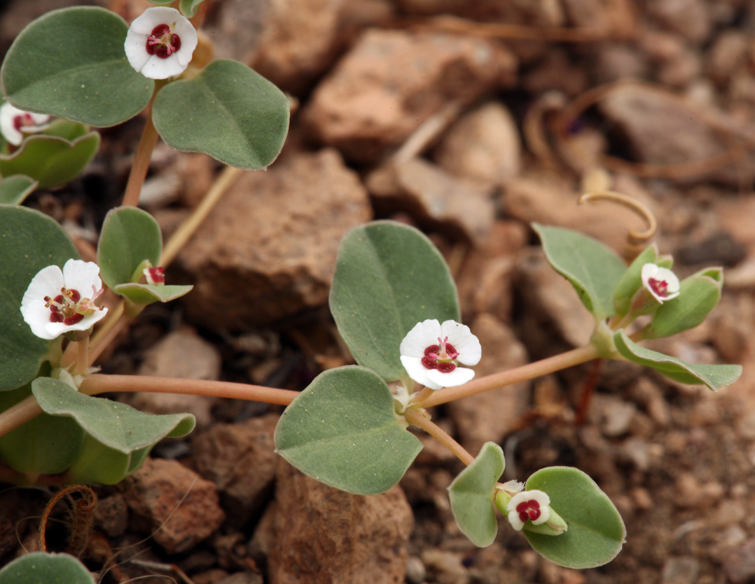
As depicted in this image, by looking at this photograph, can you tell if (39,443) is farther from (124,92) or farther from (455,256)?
(455,256)

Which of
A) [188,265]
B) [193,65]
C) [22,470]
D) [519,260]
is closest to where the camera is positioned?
[22,470]

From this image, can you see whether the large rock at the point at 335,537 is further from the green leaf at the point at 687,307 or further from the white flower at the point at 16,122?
the white flower at the point at 16,122

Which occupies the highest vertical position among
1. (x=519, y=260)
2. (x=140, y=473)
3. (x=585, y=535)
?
(x=585, y=535)

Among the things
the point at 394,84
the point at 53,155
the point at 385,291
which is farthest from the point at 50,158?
the point at 394,84

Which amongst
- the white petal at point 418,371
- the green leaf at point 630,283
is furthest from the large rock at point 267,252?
the green leaf at point 630,283

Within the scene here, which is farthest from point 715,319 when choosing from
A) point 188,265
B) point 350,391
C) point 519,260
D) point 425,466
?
point 188,265

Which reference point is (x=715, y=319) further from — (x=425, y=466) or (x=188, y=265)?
(x=188, y=265)
